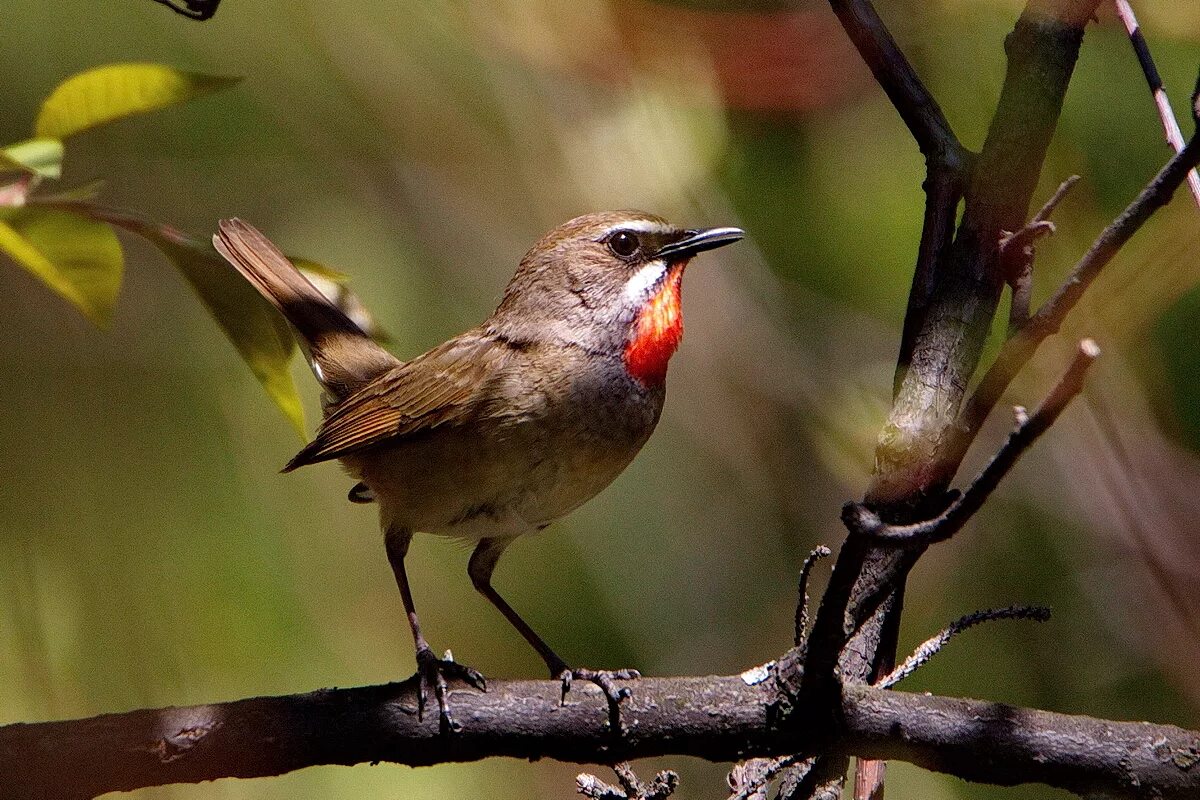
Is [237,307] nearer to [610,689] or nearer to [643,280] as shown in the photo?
[610,689]

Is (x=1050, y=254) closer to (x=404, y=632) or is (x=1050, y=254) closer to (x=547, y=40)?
(x=547, y=40)

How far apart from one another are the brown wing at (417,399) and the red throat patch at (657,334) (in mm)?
372

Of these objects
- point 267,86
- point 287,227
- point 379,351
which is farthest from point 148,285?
point 379,351

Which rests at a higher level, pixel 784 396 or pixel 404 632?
pixel 784 396

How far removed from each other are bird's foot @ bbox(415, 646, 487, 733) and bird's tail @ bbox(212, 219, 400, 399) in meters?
1.45

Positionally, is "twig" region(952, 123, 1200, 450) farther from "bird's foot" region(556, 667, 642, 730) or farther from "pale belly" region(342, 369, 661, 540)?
"pale belly" region(342, 369, 661, 540)

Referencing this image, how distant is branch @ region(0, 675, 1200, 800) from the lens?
2379 millimetres

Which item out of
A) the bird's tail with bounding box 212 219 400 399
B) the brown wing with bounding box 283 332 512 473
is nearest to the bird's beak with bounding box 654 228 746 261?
the brown wing with bounding box 283 332 512 473

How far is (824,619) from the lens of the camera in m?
2.16

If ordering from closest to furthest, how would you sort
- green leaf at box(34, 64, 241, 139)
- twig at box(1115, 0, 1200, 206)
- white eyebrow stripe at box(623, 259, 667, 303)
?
twig at box(1115, 0, 1200, 206)
green leaf at box(34, 64, 241, 139)
white eyebrow stripe at box(623, 259, 667, 303)

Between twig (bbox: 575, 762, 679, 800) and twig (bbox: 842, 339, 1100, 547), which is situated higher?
twig (bbox: 842, 339, 1100, 547)

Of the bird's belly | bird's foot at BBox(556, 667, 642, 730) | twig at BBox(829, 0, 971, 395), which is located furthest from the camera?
the bird's belly

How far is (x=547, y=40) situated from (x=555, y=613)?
2.10m

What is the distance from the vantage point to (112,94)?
230cm
